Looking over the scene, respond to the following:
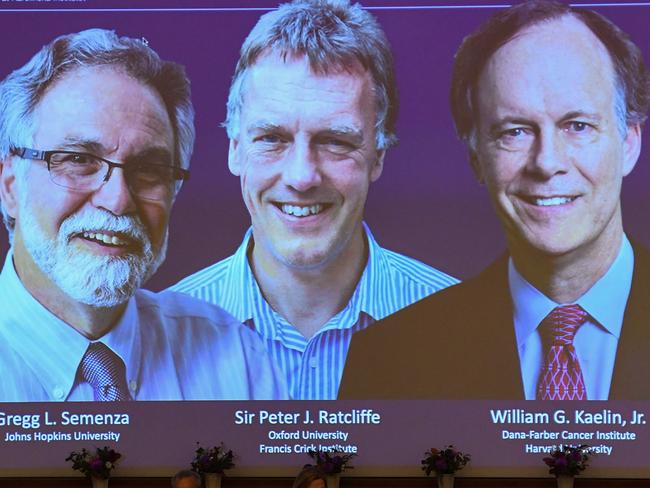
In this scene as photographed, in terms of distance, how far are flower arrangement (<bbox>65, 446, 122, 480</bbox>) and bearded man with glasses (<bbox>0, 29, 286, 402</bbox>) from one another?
301 mm

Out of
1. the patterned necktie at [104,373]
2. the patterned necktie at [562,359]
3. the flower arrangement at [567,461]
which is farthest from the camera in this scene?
the patterned necktie at [104,373]

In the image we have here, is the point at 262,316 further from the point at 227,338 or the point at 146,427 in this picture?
the point at 146,427

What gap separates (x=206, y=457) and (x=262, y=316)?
2.66ft

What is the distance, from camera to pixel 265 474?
5629mm

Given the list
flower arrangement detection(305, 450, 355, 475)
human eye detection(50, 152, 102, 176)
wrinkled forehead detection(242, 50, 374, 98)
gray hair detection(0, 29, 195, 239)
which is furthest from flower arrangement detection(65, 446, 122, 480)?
wrinkled forehead detection(242, 50, 374, 98)

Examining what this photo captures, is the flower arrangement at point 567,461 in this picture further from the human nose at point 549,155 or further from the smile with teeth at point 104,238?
the smile with teeth at point 104,238

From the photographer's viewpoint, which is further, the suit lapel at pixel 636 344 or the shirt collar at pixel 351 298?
the shirt collar at pixel 351 298

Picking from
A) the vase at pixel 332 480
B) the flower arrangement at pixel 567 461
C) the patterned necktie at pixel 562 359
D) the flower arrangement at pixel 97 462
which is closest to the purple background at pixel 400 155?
the patterned necktie at pixel 562 359

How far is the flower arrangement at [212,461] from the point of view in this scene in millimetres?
5488

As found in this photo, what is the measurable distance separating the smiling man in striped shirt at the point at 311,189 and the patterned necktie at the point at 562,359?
63 cm

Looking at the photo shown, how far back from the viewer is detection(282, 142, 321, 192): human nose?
5629 millimetres

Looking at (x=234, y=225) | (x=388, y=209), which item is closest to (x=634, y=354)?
(x=388, y=209)

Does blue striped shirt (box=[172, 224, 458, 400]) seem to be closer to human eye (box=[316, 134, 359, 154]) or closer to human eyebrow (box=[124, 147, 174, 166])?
human eye (box=[316, 134, 359, 154])

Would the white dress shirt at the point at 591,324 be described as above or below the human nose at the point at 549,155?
below
